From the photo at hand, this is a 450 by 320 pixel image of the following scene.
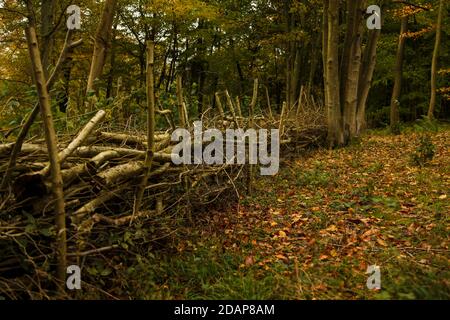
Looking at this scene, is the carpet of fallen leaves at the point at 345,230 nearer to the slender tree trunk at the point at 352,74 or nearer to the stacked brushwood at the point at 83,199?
the stacked brushwood at the point at 83,199

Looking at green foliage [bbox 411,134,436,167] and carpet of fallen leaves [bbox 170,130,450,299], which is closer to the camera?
carpet of fallen leaves [bbox 170,130,450,299]

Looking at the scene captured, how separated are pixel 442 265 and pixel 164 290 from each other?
7.40 feet

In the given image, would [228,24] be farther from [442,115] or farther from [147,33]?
[442,115]

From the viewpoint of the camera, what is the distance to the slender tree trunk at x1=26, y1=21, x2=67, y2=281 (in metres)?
2.47

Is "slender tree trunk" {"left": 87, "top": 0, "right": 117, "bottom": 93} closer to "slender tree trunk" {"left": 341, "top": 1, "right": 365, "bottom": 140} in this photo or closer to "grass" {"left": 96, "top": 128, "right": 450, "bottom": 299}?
"grass" {"left": 96, "top": 128, "right": 450, "bottom": 299}

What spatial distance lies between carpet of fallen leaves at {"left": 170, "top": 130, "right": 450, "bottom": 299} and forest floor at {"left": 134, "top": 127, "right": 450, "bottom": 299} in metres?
0.01

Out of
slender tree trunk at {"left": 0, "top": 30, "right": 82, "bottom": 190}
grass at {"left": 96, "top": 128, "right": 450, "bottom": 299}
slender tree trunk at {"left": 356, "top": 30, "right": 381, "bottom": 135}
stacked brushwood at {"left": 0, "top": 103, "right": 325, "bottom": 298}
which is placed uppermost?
slender tree trunk at {"left": 356, "top": 30, "right": 381, "bottom": 135}

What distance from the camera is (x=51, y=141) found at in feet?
8.51

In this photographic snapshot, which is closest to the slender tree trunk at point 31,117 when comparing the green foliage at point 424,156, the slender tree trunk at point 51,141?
the slender tree trunk at point 51,141

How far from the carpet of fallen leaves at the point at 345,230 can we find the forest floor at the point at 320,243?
0.01m

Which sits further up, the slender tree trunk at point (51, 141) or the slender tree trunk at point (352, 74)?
the slender tree trunk at point (352, 74)

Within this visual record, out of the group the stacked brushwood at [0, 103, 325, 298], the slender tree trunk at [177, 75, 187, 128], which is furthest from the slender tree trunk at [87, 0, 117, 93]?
the stacked brushwood at [0, 103, 325, 298]

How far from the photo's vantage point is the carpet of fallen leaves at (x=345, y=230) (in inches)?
122
